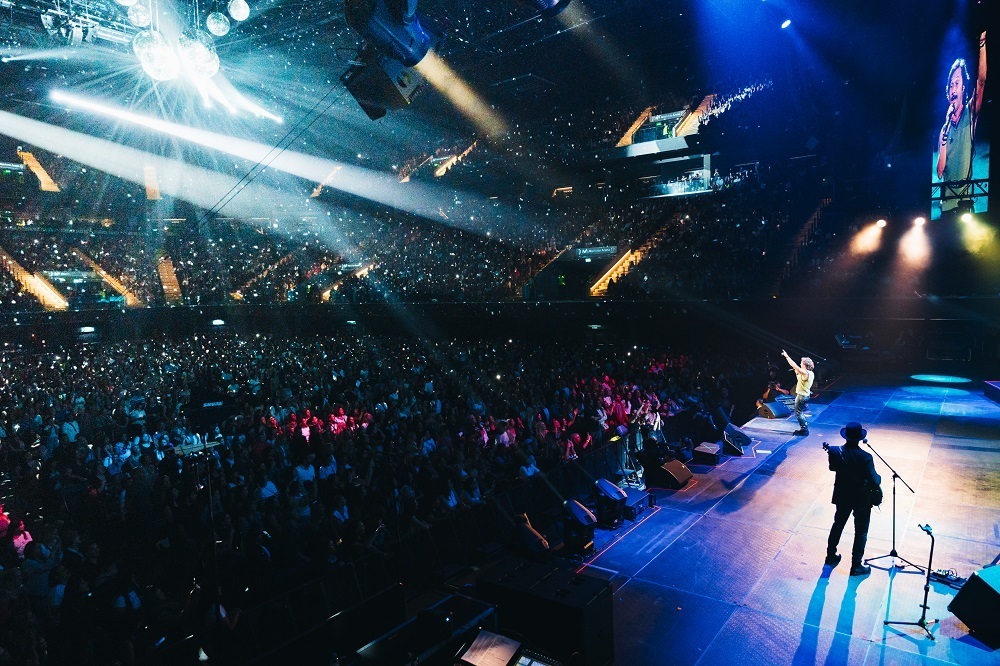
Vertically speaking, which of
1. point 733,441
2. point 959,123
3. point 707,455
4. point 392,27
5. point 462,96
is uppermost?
point 462,96

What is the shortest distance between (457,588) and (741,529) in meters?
3.16

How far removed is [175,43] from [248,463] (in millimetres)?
8887

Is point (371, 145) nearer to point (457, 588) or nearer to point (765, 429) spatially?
point (765, 429)

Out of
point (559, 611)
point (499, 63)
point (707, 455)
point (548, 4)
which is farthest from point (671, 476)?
point (499, 63)

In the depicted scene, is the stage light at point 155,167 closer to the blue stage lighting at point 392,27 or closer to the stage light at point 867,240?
the stage light at point 867,240

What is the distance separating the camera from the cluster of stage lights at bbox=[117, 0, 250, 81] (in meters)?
9.81

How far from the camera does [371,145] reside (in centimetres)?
3206

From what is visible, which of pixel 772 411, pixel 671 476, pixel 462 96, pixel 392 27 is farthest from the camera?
pixel 462 96

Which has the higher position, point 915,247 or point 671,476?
point 915,247

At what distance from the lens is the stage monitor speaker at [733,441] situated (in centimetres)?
914

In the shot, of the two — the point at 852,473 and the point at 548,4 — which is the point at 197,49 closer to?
the point at 548,4

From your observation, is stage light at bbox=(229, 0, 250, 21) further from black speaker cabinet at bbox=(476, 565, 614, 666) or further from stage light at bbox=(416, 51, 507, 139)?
black speaker cabinet at bbox=(476, 565, 614, 666)

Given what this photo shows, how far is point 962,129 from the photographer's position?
12.9 m

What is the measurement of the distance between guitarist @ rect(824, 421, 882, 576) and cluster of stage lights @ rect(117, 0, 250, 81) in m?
11.4
